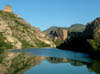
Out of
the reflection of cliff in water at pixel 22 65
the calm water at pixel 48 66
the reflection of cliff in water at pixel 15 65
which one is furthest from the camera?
the calm water at pixel 48 66

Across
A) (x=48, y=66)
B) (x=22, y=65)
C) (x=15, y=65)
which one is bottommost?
(x=48, y=66)

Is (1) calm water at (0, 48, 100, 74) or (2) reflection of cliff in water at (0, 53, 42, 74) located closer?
(2) reflection of cliff in water at (0, 53, 42, 74)

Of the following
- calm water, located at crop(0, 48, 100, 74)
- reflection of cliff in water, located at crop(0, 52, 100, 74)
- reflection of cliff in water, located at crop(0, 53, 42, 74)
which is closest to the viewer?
reflection of cliff in water, located at crop(0, 53, 42, 74)

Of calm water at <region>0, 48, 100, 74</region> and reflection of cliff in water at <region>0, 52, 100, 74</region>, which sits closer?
reflection of cliff in water at <region>0, 52, 100, 74</region>

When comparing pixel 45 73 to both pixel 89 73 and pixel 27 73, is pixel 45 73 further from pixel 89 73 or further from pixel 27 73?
pixel 89 73

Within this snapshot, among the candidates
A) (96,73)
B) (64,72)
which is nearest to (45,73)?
(64,72)

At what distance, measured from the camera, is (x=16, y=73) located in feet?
201

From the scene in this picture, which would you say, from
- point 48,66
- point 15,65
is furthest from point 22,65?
point 48,66

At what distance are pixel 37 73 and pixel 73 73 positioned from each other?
1164 cm

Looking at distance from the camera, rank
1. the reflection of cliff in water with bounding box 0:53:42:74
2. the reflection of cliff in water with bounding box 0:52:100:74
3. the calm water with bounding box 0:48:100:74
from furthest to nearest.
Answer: the calm water with bounding box 0:48:100:74 < the reflection of cliff in water with bounding box 0:52:100:74 < the reflection of cliff in water with bounding box 0:53:42:74

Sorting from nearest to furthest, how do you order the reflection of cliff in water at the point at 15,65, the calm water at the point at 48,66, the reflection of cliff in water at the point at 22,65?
the reflection of cliff in water at the point at 15,65, the reflection of cliff in water at the point at 22,65, the calm water at the point at 48,66

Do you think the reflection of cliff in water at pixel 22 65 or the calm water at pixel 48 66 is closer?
the reflection of cliff in water at pixel 22 65

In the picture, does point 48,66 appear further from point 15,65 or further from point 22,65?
point 15,65

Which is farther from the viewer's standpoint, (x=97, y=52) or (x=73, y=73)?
(x=97, y=52)
